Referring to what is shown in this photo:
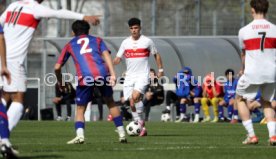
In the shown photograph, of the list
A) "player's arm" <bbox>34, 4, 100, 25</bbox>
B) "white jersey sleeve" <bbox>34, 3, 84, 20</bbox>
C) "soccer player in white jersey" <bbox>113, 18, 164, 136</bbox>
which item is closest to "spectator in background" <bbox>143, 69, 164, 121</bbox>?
"soccer player in white jersey" <bbox>113, 18, 164, 136</bbox>

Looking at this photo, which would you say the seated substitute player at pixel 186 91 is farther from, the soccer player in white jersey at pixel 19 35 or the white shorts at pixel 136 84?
the soccer player in white jersey at pixel 19 35

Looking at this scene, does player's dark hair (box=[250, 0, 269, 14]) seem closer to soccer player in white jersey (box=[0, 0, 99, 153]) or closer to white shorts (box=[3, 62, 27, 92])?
soccer player in white jersey (box=[0, 0, 99, 153])

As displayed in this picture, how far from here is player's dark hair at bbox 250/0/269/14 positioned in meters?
16.0

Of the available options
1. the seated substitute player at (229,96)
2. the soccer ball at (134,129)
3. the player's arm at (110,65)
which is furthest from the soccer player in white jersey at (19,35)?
the seated substitute player at (229,96)

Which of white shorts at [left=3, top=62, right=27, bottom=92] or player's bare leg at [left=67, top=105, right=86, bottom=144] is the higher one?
white shorts at [left=3, top=62, right=27, bottom=92]

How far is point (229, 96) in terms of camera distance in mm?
34875

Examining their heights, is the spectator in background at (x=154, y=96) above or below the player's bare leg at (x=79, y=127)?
below

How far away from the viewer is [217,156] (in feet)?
45.5

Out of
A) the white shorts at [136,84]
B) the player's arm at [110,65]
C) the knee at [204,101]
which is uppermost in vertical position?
the player's arm at [110,65]

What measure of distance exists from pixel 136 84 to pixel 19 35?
7537mm

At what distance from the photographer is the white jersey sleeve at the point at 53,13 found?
13.8m

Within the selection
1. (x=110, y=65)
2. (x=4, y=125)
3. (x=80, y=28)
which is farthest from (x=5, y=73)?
(x=80, y=28)

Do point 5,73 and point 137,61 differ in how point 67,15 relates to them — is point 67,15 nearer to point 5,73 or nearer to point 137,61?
point 5,73

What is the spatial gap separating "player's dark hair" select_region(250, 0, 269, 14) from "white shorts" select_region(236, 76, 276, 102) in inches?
39.6
